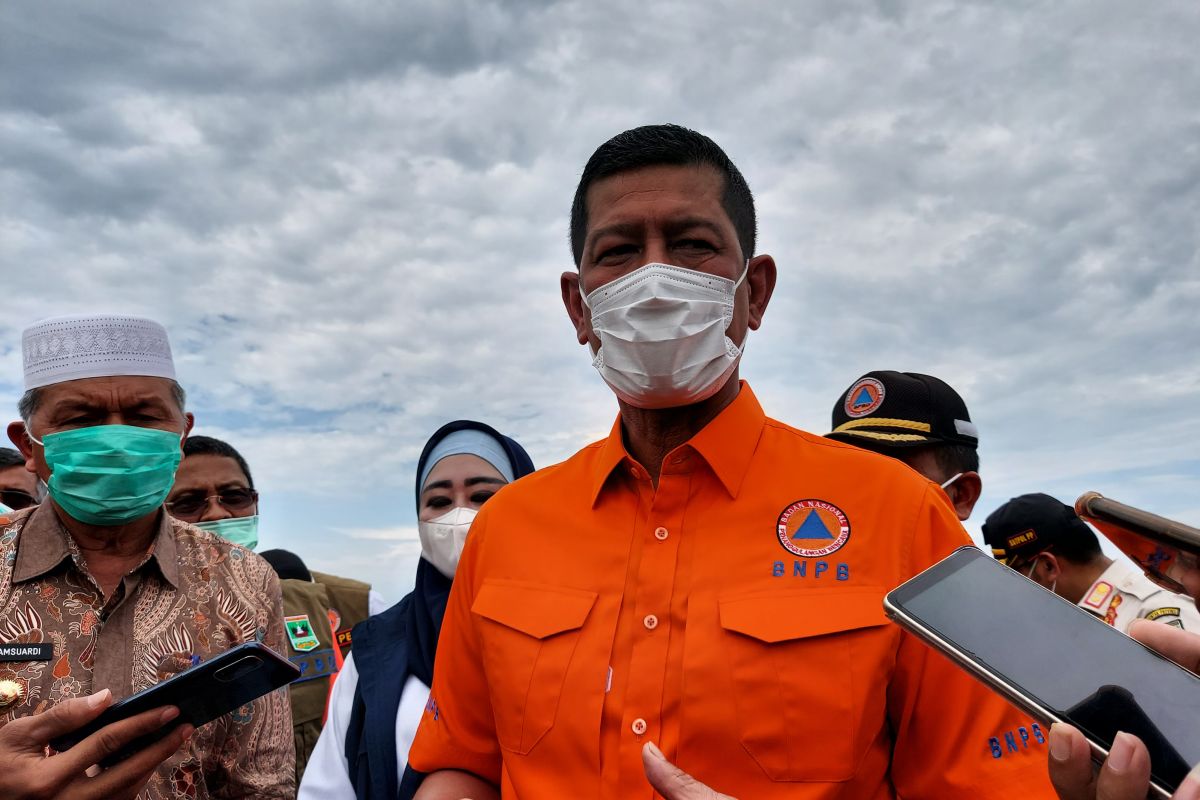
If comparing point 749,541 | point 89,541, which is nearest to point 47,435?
point 89,541

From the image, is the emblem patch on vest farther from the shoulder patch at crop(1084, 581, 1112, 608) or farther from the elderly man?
the shoulder patch at crop(1084, 581, 1112, 608)

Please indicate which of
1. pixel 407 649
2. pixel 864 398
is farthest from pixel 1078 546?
pixel 407 649

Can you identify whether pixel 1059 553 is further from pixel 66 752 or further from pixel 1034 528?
pixel 66 752

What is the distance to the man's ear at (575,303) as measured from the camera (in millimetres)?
2710

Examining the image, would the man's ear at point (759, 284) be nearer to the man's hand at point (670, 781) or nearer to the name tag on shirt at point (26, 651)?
the man's hand at point (670, 781)

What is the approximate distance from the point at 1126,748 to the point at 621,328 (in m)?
1.59

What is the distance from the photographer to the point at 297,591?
5840 millimetres

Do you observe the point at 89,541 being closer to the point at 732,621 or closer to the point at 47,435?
the point at 47,435

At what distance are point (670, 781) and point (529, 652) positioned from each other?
64cm

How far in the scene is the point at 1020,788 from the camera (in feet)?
6.16

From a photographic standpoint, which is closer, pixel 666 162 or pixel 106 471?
pixel 666 162

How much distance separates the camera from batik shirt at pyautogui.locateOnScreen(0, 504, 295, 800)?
2.94 m

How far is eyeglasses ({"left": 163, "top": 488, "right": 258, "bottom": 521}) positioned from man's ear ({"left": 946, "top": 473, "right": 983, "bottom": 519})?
4.85 metres

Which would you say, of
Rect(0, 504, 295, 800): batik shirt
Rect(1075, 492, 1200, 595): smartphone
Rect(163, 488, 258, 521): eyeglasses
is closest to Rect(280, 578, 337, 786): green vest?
Rect(163, 488, 258, 521): eyeglasses
